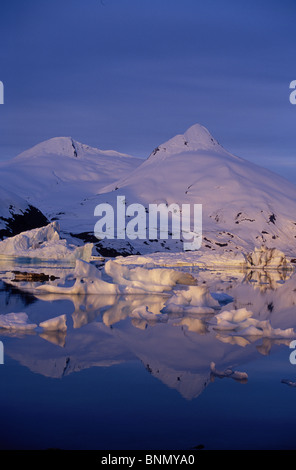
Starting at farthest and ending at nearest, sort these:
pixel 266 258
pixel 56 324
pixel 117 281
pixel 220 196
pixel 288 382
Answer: pixel 220 196
pixel 266 258
pixel 117 281
pixel 56 324
pixel 288 382

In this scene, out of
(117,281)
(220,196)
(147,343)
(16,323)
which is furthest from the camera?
(220,196)

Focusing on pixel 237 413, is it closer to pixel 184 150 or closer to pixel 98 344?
pixel 98 344

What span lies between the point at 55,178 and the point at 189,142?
41.3m

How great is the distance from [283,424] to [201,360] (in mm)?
2836

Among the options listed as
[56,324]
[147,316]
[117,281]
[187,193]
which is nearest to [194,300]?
[147,316]

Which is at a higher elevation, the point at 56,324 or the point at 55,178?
the point at 55,178

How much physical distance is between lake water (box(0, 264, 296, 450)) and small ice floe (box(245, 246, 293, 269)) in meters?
44.0

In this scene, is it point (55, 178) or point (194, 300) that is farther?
point (55, 178)

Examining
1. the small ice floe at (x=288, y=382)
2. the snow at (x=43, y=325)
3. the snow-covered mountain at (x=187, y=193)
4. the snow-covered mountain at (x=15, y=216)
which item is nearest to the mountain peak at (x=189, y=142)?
the snow-covered mountain at (x=187, y=193)

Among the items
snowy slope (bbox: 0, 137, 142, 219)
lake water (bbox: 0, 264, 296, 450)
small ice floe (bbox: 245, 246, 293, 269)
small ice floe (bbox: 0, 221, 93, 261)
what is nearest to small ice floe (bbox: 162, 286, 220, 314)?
lake water (bbox: 0, 264, 296, 450)

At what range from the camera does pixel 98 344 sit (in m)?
9.23

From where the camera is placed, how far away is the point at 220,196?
430 feet

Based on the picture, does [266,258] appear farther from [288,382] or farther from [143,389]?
[143,389]

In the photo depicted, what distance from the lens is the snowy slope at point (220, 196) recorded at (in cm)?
11300
